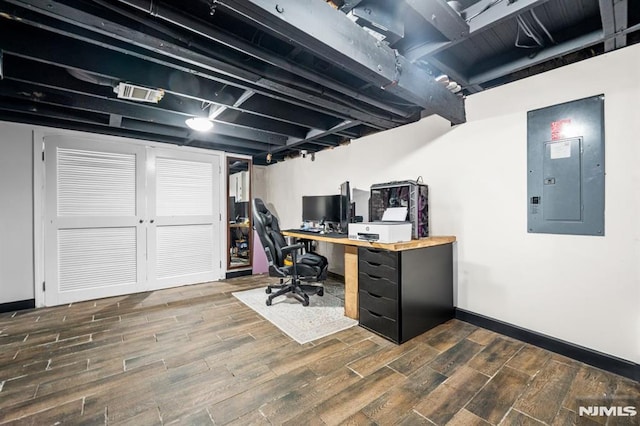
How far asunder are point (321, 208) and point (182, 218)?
221 cm

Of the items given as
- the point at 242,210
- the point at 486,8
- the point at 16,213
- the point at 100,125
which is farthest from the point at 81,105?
the point at 486,8

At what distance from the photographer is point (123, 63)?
2115 millimetres

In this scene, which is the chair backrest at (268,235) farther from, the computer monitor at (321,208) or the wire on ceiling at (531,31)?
the wire on ceiling at (531,31)

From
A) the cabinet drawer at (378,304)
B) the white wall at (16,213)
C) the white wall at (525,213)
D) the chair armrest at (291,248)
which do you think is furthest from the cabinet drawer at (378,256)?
the white wall at (16,213)

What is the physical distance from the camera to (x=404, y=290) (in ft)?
7.51

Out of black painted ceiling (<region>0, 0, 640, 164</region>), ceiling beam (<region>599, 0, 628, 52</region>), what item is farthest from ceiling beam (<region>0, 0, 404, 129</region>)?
ceiling beam (<region>599, 0, 628, 52</region>)

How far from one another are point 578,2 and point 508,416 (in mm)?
2582

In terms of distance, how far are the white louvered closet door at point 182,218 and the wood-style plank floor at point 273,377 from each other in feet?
4.60

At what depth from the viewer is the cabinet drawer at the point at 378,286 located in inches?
90.3

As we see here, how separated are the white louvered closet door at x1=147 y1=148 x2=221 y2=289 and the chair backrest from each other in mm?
1536

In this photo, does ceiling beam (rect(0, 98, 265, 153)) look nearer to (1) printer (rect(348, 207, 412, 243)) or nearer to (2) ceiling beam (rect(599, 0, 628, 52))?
(1) printer (rect(348, 207, 412, 243))

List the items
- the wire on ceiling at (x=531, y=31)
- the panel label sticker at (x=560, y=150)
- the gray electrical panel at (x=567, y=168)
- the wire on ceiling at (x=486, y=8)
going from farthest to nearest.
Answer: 1. the panel label sticker at (x=560, y=150)
2. the gray electrical panel at (x=567, y=168)
3. the wire on ceiling at (x=531, y=31)
4. the wire on ceiling at (x=486, y=8)

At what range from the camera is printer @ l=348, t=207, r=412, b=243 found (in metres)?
2.34

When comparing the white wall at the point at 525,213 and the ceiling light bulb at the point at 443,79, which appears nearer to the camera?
the white wall at the point at 525,213
